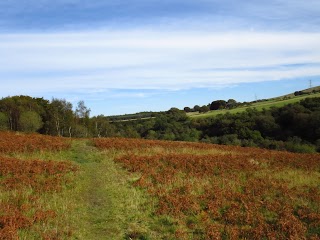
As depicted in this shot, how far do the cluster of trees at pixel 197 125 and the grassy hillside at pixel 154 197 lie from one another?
43.2 m

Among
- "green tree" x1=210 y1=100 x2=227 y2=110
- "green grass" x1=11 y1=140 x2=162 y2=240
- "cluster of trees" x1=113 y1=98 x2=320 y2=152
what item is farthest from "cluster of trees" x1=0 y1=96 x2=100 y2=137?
"green tree" x1=210 y1=100 x2=227 y2=110

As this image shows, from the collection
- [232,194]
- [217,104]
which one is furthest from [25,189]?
[217,104]

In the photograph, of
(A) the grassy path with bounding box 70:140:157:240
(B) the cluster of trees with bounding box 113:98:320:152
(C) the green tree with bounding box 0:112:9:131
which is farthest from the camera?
(B) the cluster of trees with bounding box 113:98:320:152

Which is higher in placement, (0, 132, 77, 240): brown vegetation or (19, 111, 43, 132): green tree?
(19, 111, 43, 132): green tree

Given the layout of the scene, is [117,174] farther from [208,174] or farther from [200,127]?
[200,127]

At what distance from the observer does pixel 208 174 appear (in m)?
18.0

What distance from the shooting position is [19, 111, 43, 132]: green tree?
6962cm

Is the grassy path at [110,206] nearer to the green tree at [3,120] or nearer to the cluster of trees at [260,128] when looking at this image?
the cluster of trees at [260,128]

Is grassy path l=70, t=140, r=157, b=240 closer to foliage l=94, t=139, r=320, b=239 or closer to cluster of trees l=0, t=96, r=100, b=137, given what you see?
foliage l=94, t=139, r=320, b=239

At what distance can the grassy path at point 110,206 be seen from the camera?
961 centimetres

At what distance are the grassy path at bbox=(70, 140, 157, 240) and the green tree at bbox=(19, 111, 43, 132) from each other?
187 feet

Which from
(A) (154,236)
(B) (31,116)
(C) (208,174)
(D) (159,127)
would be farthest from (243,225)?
(D) (159,127)

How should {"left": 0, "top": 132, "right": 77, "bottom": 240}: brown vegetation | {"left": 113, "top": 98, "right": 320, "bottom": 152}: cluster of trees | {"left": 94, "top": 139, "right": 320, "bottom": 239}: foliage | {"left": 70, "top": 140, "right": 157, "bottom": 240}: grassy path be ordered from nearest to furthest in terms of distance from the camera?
{"left": 0, "top": 132, "right": 77, "bottom": 240}: brown vegetation, {"left": 70, "top": 140, "right": 157, "bottom": 240}: grassy path, {"left": 94, "top": 139, "right": 320, "bottom": 239}: foliage, {"left": 113, "top": 98, "right": 320, "bottom": 152}: cluster of trees

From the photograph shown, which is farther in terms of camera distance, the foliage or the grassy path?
the foliage
